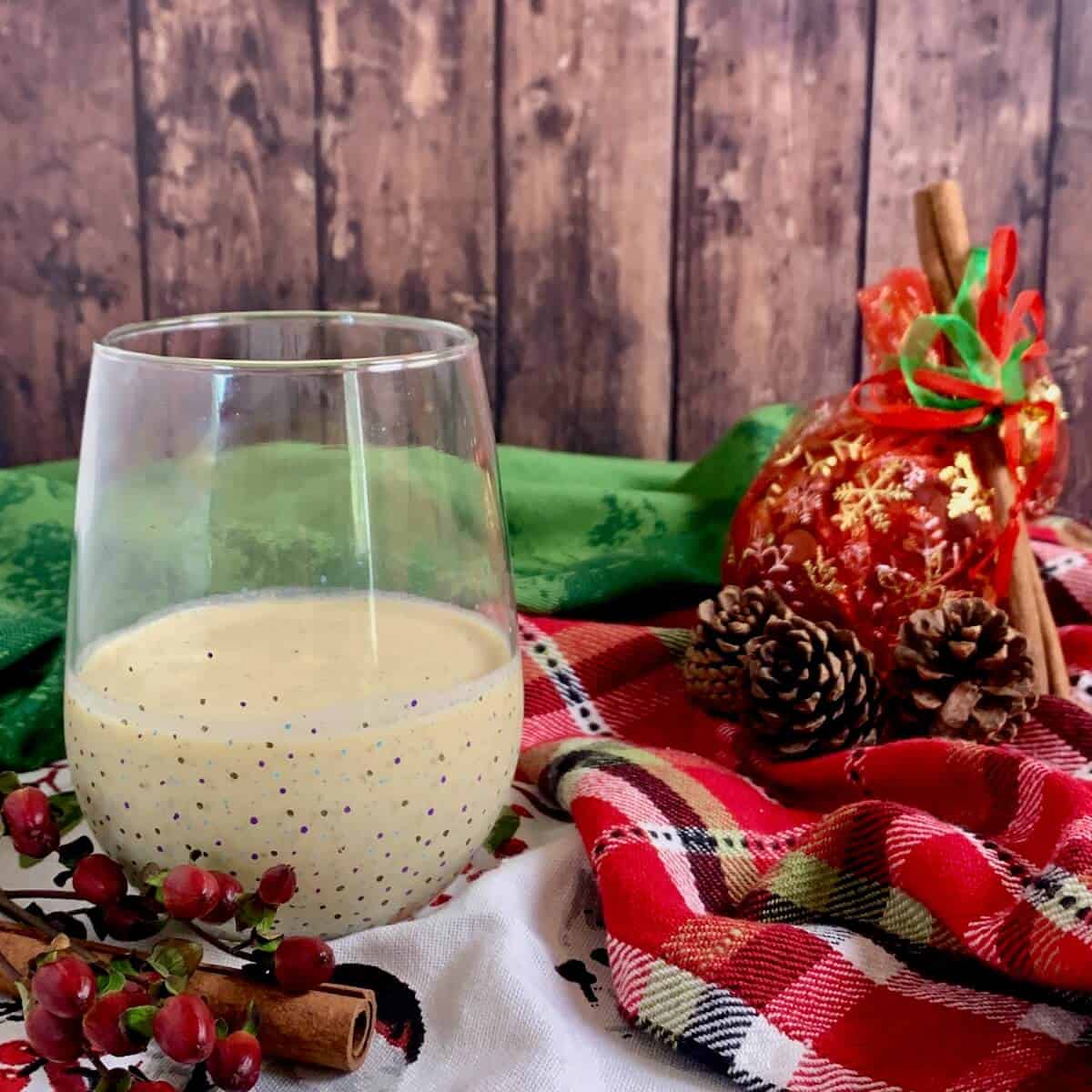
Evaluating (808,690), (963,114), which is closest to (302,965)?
(808,690)

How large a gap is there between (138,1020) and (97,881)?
107 millimetres

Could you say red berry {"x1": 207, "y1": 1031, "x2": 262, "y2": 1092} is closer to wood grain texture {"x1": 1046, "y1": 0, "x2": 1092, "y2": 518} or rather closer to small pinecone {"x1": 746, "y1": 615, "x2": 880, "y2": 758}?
small pinecone {"x1": 746, "y1": 615, "x2": 880, "y2": 758}

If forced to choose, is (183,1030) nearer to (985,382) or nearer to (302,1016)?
(302,1016)

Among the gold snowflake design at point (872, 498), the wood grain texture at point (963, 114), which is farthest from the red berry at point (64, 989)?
the wood grain texture at point (963, 114)

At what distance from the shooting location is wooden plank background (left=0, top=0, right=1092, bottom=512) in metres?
1.33

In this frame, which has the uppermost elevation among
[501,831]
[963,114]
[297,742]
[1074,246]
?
[963,114]

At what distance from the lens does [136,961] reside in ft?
1.74

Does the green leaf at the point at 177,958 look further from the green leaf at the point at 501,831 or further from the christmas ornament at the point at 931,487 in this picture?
the christmas ornament at the point at 931,487

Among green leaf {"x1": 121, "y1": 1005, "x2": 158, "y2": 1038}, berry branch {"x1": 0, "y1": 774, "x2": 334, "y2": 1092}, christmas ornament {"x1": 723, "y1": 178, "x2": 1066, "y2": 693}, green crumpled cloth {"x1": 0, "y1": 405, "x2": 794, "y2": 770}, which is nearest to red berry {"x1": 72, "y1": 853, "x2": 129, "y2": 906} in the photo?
berry branch {"x1": 0, "y1": 774, "x2": 334, "y2": 1092}

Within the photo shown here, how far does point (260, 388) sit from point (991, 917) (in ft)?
1.18

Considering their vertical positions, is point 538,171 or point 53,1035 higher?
point 538,171

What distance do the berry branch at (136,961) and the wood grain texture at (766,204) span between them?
0.96 metres

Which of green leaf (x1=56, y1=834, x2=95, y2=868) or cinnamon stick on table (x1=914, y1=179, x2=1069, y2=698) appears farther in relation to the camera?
cinnamon stick on table (x1=914, y1=179, x2=1069, y2=698)

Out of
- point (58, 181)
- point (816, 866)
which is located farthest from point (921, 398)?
point (58, 181)
